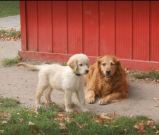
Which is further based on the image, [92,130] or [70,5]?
[70,5]

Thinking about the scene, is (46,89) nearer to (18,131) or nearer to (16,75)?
(18,131)

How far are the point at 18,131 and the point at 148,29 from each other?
Result: 4.78 metres

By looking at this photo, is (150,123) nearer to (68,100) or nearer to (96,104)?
(68,100)

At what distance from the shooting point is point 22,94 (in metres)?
9.60

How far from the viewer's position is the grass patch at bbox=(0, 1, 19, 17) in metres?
25.5

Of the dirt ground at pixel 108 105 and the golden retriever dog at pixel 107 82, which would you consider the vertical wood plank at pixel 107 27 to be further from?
the golden retriever dog at pixel 107 82

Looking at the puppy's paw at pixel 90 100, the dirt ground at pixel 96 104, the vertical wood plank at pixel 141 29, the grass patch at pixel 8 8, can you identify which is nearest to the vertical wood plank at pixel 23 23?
the dirt ground at pixel 96 104

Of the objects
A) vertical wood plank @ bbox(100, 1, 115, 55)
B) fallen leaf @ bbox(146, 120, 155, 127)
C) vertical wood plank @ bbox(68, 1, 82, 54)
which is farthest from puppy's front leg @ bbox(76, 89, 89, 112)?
vertical wood plank @ bbox(68, 1, 82, 54)

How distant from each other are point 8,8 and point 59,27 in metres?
15.5

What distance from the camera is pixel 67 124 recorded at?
23.8 feet

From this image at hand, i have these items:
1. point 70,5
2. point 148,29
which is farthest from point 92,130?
point 70,5

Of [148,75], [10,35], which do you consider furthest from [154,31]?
[10,35]

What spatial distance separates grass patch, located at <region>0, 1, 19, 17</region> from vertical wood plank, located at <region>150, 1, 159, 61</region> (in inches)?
571

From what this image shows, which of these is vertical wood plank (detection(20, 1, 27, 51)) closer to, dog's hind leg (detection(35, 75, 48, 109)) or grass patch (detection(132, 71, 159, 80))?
grass patch (detection(132, 71, 159, 80))
